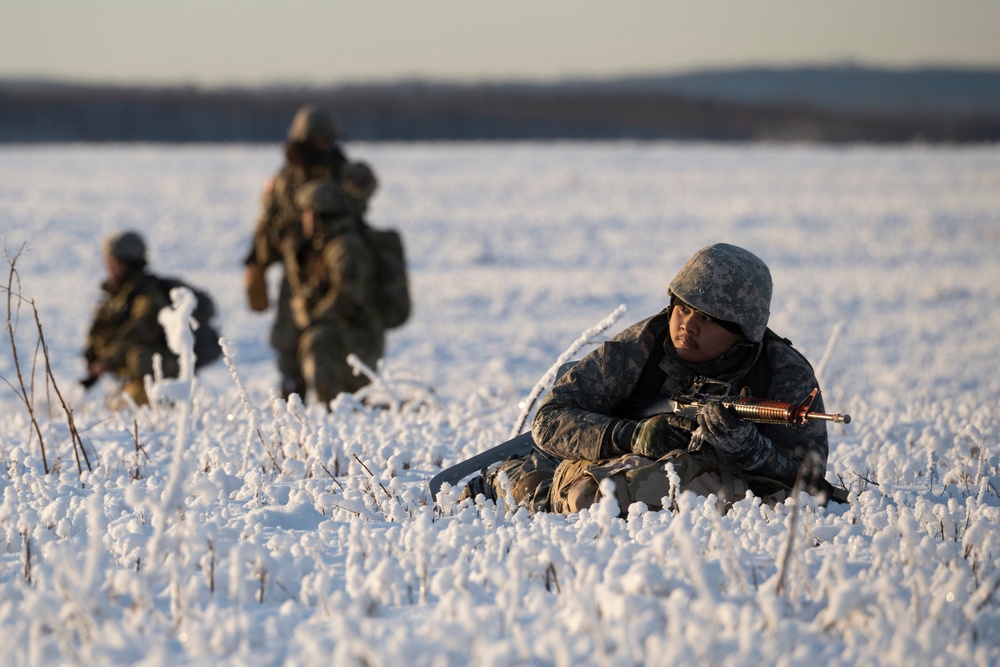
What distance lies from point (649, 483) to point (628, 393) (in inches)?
17.5

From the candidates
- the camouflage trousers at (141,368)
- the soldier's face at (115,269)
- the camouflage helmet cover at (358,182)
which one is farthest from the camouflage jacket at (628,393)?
the soldier's face at (115,269)

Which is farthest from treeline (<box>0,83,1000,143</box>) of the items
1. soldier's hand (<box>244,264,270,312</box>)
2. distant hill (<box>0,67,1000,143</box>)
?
soldier's hand (<box>244,264,270,312</box>)

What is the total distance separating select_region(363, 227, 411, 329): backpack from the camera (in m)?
8.76

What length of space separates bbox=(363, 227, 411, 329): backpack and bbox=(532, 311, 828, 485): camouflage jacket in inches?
182

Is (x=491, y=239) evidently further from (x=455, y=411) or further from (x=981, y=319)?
(x=455, y=411)

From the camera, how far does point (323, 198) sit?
8484 millimetres

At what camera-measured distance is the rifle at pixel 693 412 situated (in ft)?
12.1

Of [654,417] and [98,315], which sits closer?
[654,417]

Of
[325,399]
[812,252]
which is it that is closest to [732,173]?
[812,252]

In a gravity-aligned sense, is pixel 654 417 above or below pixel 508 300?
above

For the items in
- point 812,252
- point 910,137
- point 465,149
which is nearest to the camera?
point 812,252

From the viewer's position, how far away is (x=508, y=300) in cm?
1841

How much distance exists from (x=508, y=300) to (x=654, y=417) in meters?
14.4

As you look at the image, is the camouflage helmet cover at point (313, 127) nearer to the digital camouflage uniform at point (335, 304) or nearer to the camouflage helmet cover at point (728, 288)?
the digital camouflage uniform at point (335, 304)
